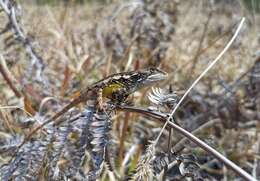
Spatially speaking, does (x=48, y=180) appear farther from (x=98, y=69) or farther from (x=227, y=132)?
(x=98, y=69)

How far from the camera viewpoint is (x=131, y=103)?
74cm

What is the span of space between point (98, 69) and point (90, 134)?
994 mm

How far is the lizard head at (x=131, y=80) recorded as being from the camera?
66cm

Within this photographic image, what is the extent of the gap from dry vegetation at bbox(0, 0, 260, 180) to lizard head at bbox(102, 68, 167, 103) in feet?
0.11

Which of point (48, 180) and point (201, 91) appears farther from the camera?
point (201, 91)

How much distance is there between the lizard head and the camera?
26.1 inches

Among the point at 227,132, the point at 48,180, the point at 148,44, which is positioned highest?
the point at 148,44

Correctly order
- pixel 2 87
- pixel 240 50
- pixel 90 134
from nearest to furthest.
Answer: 1. pixel 90 134
2. pixel 2 87
3. pixel 240 50

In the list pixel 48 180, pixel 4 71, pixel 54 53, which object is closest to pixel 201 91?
pixel 54 53

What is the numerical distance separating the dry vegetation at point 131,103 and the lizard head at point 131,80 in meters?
0.03

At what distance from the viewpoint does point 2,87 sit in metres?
1.37

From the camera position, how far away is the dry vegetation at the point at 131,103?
749 millimetres

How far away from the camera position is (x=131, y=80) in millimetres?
667

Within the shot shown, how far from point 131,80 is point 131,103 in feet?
0.28
